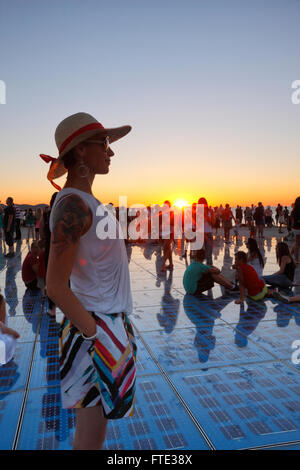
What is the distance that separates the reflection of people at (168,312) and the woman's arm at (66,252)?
3520 mm

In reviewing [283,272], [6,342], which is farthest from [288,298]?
[6,342]

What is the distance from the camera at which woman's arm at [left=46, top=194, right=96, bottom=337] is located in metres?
1.43

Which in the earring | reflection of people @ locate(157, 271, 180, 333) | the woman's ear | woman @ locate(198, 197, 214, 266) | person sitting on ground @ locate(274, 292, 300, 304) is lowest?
reflection of people @ locate(157, 271, 180, 333)

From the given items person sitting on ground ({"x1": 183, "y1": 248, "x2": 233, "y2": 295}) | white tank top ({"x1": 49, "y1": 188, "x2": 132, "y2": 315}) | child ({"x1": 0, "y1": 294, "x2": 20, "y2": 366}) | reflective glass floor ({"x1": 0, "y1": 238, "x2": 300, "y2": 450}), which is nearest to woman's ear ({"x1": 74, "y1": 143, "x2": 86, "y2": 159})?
white tank top ({"x1": 49, "y1": 188, "x2": 132, "y2": 315})

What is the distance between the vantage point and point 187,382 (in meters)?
3.33

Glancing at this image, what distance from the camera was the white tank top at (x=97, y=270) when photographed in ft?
5.00

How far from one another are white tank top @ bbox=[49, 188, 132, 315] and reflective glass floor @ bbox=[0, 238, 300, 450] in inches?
57.3

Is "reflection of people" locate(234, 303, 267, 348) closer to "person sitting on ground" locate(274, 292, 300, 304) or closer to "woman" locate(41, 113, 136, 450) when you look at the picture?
"person sitting on ground" locate(274, 292, 300, 304)

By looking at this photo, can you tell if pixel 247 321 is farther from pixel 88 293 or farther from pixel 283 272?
pixel 88 293

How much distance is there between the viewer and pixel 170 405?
9.70ft

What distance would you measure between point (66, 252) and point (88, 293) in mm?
251

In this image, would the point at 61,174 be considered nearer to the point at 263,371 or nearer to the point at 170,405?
the point at 170,405

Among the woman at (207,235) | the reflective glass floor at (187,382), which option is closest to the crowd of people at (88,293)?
the reflective glass floor at (187,382)
